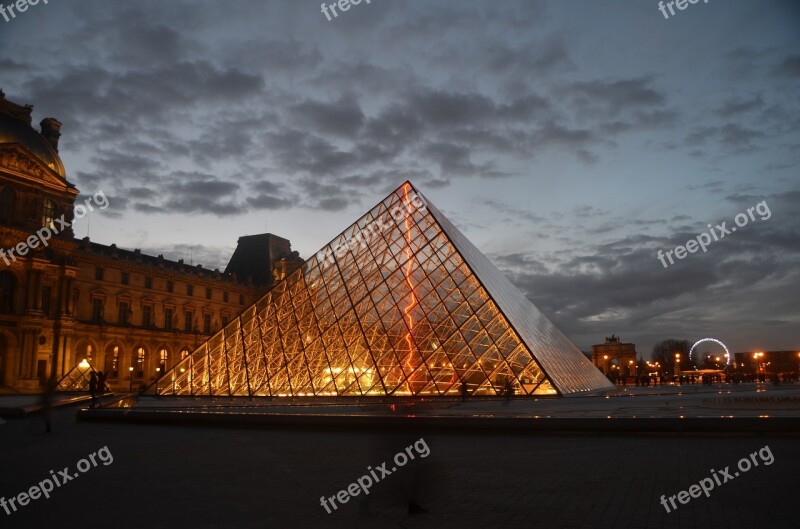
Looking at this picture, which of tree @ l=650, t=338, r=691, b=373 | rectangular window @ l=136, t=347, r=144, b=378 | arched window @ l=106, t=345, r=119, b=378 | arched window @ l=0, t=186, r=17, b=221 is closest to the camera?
arched window @ l=0, t=186, r=17, b=221

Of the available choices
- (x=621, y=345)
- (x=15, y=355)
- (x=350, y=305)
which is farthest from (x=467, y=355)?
(x=621, y=345)

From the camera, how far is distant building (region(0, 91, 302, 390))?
40375 mm

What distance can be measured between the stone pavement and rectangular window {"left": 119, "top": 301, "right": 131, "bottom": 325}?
4372 centimetres

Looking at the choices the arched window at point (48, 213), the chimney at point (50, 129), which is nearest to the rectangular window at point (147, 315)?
the arched window at point (48, 213)

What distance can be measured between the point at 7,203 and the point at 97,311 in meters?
11.2

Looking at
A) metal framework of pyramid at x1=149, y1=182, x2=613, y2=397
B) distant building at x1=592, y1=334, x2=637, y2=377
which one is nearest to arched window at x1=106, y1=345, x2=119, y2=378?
metal framework of pyramid at x1=149, y1=182, x2=613, y2=397

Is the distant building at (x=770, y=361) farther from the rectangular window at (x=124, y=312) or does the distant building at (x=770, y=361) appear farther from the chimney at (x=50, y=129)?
the chimney at (x=50, y=129)

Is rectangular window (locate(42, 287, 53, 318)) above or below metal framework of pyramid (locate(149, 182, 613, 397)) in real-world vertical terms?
above

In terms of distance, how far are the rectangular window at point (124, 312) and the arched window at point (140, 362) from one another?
252 centimetres

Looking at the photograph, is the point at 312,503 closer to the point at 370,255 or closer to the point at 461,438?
the point at 461,438

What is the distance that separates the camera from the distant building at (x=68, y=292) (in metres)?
40.4

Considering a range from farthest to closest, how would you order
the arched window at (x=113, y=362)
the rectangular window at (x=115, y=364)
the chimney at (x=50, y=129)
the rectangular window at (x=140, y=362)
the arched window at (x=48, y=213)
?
the rectangular window at (x=140, y=362)
the rectangular window at (x=115, y=364)
the arched window at (x=113, y=362)
the chimney at (x=50, y=129)
the arched window at (x=48, y=213)

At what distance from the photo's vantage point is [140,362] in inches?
2046
